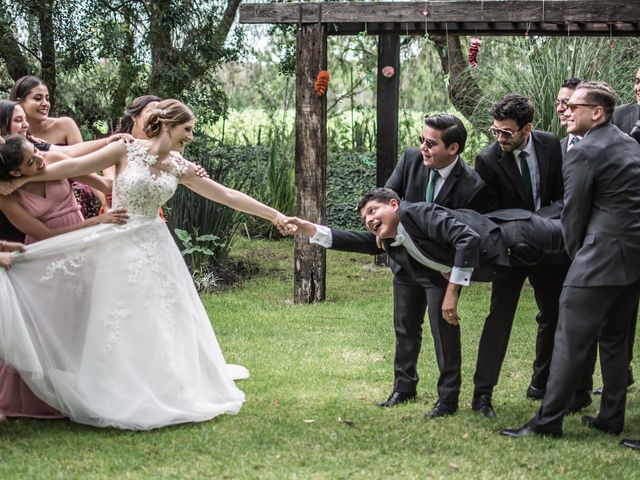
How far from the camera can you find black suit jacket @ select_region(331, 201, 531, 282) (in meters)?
5.09

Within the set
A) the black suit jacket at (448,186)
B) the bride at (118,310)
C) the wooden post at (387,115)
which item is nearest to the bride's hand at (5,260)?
the bride at (118,310)

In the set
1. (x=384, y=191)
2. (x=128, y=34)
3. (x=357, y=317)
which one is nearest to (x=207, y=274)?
(x=357, y=317)

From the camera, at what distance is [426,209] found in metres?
5.19

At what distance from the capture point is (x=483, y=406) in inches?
222

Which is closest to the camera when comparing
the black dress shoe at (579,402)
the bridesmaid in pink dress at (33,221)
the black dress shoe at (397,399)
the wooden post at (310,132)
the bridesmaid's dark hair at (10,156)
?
the bridesmaid's dark hair at (10,156)

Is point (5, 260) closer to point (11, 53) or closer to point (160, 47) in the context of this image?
point (160, 47)

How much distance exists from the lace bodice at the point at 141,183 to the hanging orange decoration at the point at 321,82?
11.9ft

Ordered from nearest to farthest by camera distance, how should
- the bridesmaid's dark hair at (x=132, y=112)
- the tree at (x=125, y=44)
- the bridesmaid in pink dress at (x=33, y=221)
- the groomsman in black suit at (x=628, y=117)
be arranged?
the bridesmaid in pink dress at (x=33, y=221)
the groomsman in black suit at (x=628, y=117)
the bridesmaid's dark hair at (x=132, y=112)
the tree at (x=125, y=44)

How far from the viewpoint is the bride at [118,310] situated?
5.29m

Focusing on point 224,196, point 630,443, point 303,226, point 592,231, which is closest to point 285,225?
point 303,226

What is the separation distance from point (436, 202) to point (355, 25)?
4264 millimetres

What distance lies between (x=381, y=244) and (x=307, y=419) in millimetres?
1057

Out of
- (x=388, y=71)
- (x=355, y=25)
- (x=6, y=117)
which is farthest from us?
(x=388, y=71)

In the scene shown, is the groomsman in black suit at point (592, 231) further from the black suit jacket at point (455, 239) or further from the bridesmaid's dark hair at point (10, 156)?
the bridesmaid's dark hair at point (10, 156)
